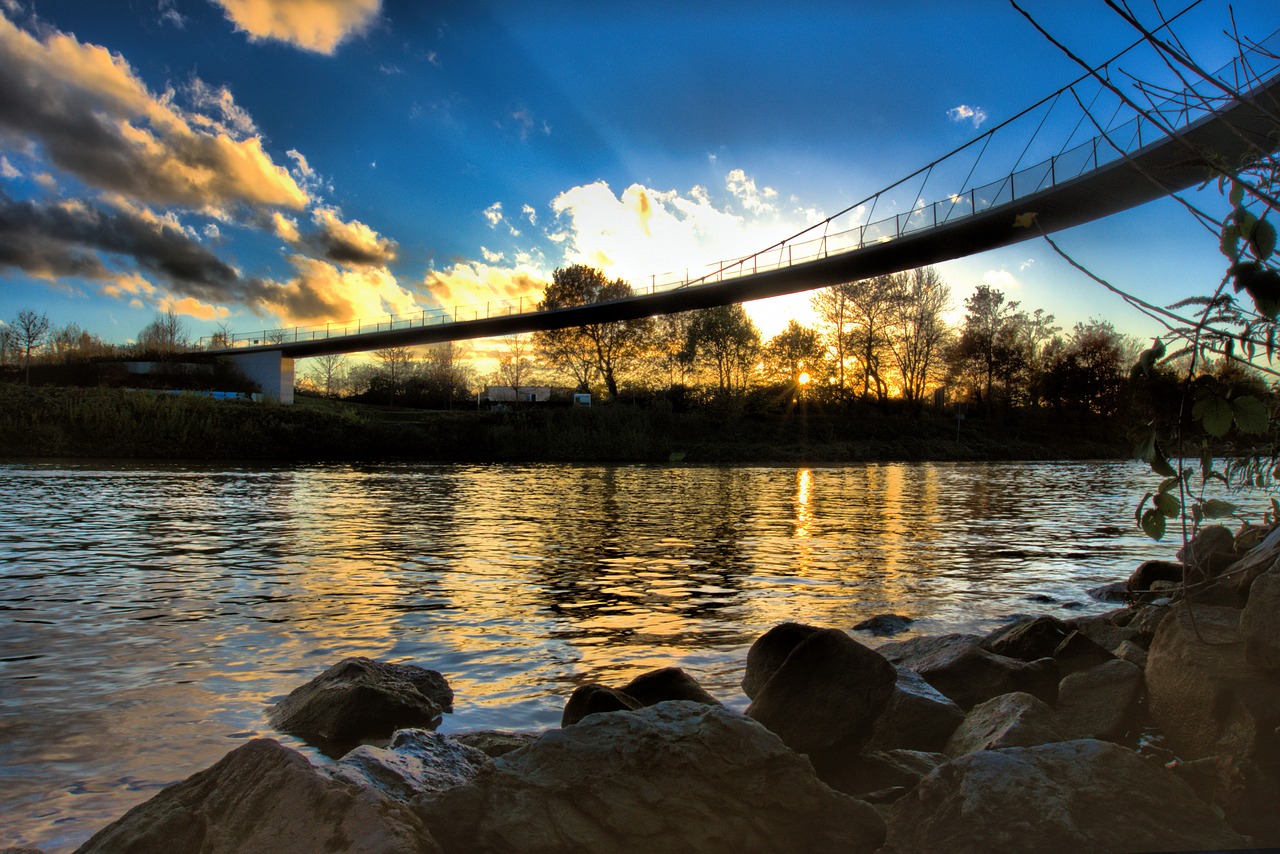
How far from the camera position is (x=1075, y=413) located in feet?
167

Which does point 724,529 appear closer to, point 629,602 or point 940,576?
point 940,576

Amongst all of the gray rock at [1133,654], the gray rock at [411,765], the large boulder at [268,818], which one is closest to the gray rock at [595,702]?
the gray rock at [411,765]

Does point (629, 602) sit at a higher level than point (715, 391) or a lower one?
lower

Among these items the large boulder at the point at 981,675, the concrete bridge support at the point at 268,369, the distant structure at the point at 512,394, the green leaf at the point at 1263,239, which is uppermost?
the concrete bridge support at the point at 268,369

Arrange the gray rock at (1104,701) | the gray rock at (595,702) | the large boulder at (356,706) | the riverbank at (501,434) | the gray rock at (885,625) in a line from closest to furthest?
1. the gray rock at (595,702)
2. the gray rock at (1104,701)
3. the large boulder at (356,706)
4. the gray rock at (885,625)
5. the riverbank at (501,434)

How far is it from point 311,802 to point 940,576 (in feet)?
22.6

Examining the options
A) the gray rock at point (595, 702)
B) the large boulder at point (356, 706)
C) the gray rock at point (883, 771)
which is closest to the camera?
the gray rock at point (883, 771)

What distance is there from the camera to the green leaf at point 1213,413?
A: 1.98 m

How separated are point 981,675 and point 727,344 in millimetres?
48375

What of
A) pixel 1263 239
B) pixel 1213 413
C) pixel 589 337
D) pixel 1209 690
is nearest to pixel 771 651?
pixel 1209 690

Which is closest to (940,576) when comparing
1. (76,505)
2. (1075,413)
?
(76,505)

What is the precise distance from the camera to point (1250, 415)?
2.02 metres

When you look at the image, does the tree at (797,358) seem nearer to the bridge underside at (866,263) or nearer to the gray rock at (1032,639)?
the bridge underside at (866,263)

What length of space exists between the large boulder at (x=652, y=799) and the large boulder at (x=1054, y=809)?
172 millimetres
